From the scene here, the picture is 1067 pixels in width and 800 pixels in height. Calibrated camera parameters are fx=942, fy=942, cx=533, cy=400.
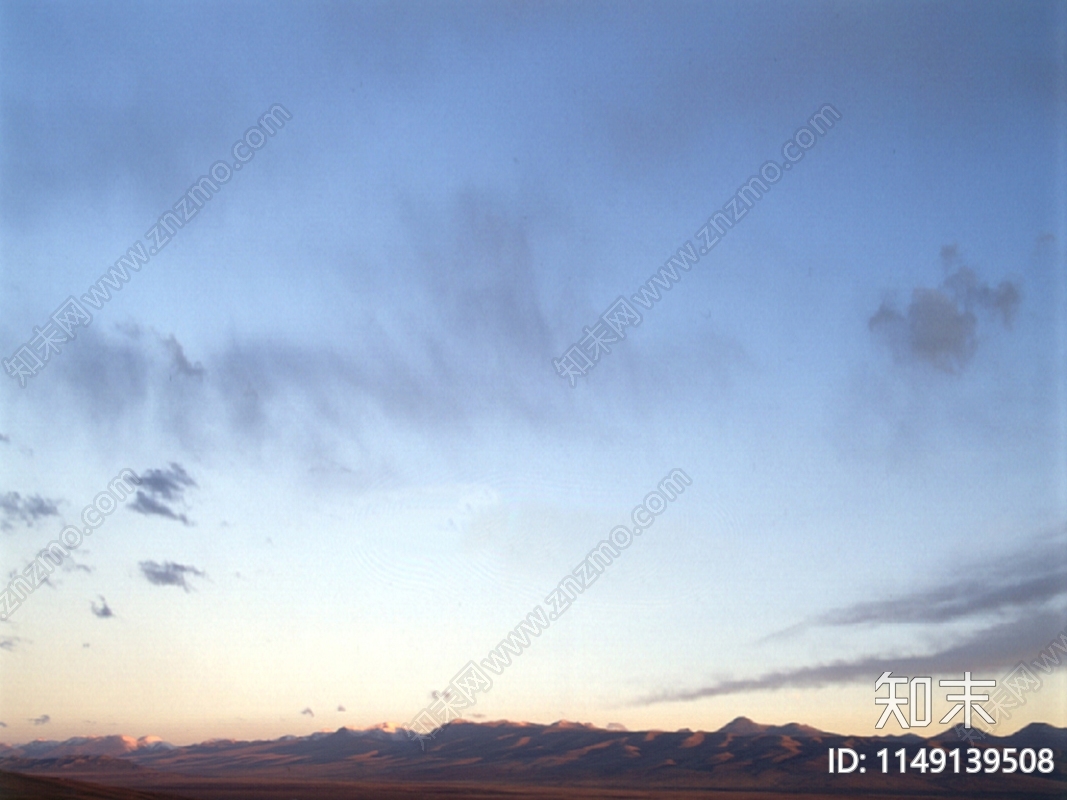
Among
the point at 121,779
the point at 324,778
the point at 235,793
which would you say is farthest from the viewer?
the point at 324,778

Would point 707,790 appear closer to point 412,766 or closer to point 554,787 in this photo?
point 554,787

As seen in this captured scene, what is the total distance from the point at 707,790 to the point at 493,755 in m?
24.2

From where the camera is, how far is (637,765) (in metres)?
83.9

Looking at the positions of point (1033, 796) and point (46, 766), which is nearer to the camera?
point (46, 766)

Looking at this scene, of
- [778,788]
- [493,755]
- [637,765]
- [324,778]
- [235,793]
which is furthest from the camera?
[493,755]

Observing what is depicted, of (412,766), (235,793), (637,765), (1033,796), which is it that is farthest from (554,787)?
(1033,796)

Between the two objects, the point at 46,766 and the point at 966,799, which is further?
the point at 966,799

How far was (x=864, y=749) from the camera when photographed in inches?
3273

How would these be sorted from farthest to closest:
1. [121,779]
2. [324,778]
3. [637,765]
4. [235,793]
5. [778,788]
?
[637,765]
[324,778]
[778,788]
[121,779]
[235,793]

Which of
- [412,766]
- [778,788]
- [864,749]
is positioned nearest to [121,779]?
[412,766]

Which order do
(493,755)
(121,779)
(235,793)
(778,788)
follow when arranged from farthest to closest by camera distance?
(493,755)
(778,788)
(121,779)
(235,793)

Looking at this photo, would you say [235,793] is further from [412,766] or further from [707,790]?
[707,790]

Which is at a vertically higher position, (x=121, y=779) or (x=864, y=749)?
(x=864, y=749)

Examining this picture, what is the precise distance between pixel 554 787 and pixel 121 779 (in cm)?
3228
